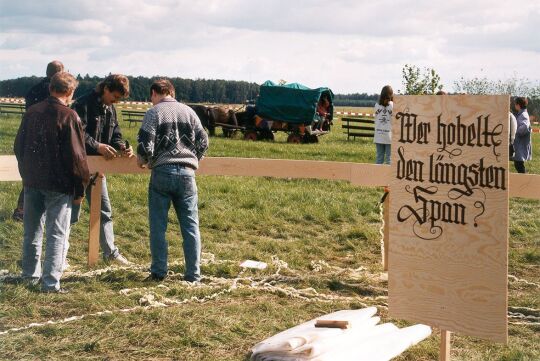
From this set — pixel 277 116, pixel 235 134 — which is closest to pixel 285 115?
pixel 277 116

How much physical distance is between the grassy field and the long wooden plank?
0.85 metres

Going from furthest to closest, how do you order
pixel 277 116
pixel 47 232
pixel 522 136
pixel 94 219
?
pixel 277 116, pixel 522 136, pixel 94 219, pixel 47 232

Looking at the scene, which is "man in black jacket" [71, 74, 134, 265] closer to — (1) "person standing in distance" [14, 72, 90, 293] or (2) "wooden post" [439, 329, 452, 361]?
(1) "person standing in distance" [14, 72, 90, 293]

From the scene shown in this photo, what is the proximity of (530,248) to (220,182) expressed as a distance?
16.1 feet

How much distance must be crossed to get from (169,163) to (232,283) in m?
1.14

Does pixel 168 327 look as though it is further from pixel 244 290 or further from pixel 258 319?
pixel 244 290

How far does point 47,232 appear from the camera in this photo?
5934mm

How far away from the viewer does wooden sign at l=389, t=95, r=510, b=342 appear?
148 inches

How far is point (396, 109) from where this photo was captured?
13.5 feet

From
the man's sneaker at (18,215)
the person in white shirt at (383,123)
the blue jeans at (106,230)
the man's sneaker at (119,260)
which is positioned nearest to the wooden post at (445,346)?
the man's sneaker at (119,260)

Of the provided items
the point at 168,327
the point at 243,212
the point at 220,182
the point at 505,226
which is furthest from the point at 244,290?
the point at 220,182

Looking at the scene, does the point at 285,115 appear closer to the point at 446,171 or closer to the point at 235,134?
the point at 235,134

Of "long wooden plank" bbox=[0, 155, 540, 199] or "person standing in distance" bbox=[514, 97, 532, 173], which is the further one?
"person standing in distance" bbox=[514, 97, 532, 173]

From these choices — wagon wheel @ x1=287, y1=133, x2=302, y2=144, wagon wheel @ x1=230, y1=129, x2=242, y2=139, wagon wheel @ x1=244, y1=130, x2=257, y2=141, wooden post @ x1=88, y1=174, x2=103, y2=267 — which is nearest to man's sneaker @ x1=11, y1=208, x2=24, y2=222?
wooden post @ x1=88, y1=174, x2=103, y2=267
